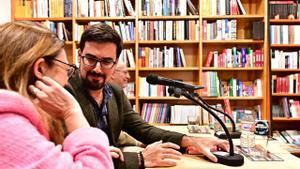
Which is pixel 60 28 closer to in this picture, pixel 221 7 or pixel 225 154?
pixel 221 7

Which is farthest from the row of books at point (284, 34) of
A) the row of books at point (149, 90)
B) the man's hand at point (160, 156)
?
the man's hand at point (160, 156)

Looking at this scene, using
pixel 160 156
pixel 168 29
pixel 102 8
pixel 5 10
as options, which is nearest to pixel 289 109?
pixel 168 29

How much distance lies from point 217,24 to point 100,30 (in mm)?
2364

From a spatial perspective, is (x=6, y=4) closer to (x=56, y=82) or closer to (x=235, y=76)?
(x=235, y=76)

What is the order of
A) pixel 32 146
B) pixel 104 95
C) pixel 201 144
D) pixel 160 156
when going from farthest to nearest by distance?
pixel 104 95 < pixel 201 144 < pixel 160 156 < pixel 32 146

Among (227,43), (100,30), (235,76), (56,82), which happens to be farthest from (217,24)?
(56,82)

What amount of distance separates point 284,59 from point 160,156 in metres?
3.04

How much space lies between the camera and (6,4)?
407 centimetres

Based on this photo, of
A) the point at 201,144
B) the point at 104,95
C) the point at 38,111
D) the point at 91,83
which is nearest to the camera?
the point at 38,111

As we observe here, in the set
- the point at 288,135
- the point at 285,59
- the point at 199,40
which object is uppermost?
the point at 199,40

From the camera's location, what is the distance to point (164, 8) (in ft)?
13.2

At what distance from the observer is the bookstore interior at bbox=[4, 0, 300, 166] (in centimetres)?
400

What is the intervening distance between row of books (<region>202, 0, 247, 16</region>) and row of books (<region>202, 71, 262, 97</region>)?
674mm

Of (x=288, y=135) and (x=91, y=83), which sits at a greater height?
(x=91, y=83)
